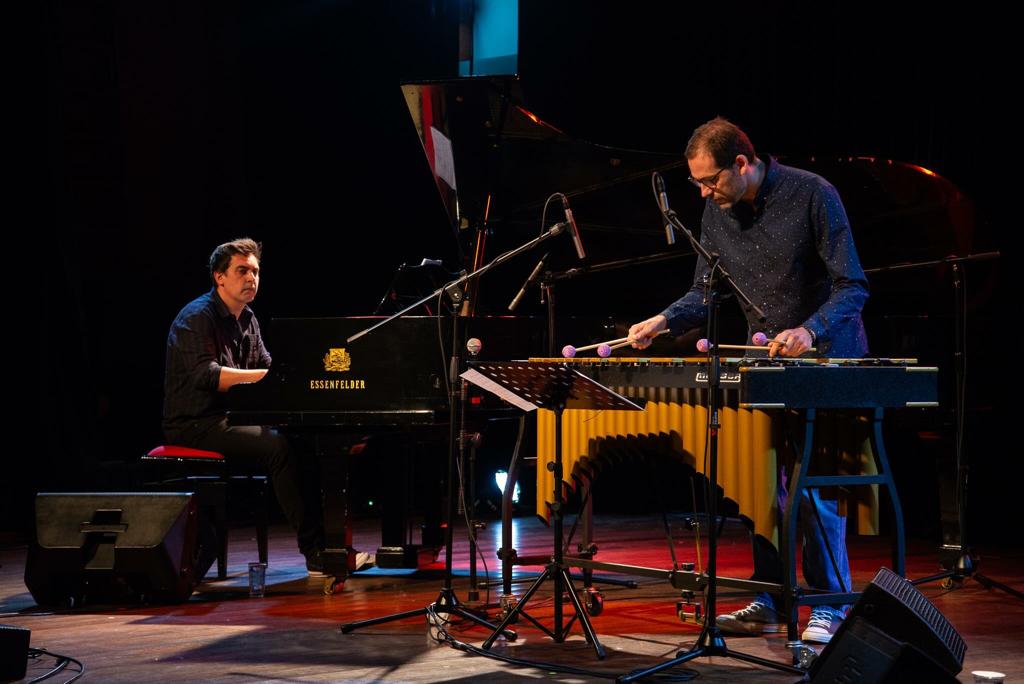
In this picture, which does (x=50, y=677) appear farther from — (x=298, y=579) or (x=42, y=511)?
(x=298, y=579)

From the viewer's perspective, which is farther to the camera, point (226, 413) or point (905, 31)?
point (905, 31)

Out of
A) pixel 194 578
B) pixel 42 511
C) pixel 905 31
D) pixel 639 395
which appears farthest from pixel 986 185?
pixel 42 511

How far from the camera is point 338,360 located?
490 cm

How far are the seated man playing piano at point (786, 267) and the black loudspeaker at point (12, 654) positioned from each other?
2129 mm

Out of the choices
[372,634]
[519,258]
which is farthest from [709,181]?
[519,258]

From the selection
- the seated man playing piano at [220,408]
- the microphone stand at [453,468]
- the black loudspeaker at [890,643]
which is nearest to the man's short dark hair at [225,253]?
the seated man playing piano at [220,408]

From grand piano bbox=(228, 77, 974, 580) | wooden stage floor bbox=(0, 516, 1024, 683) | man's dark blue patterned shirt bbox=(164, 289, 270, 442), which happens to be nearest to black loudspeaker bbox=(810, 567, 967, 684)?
wooden stage floor bbox=(0, 516, 1024, 683)

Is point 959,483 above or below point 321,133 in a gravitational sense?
below

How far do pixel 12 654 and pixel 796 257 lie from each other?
276 cm

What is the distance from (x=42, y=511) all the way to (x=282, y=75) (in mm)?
3965

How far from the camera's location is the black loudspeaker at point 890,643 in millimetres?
2518

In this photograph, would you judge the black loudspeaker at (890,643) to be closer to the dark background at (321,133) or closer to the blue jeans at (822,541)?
the blue jeans at (822,541)

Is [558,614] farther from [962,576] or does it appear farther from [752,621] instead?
[962,576]

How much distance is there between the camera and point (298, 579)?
5.37 meters
